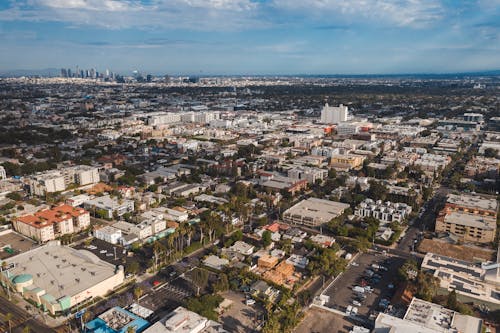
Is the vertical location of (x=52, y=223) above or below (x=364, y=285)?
above

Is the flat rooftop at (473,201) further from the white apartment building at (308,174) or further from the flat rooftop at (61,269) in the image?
the flat rooftop at (61,269)

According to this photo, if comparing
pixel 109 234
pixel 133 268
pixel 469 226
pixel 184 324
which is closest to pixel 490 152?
pixel 469 226

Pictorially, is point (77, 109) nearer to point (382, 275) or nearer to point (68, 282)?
point (68, 282)

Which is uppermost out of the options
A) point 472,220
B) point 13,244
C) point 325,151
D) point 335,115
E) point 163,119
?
point 335,115

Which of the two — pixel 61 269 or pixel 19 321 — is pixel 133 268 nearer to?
pixel 61 269

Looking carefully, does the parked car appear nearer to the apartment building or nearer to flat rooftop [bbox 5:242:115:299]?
flat rooftop [bbox 5:242:115:299]
